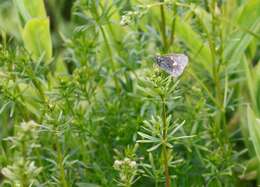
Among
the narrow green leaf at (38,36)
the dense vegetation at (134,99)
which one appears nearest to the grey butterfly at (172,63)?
the dense vegetation at (134,99)

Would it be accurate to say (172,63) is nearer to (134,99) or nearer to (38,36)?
(134,99)

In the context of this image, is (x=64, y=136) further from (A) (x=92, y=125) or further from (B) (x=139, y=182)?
(B) (x=139, y=182)

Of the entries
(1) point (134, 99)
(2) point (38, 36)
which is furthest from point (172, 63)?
(2) point (38, 36)

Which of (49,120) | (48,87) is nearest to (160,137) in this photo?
(49,120)

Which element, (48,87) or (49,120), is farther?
(48,87)

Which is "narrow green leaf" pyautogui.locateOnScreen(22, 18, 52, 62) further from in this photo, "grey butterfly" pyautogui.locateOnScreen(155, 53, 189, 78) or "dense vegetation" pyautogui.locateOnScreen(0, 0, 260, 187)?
"grey butterfly" pyautogui.locateOnScreen(155, 53, 189, 78)


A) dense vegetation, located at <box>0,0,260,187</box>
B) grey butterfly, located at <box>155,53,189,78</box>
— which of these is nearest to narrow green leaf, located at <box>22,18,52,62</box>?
dense vegetation, located at <box>0,0,260,187</box>
